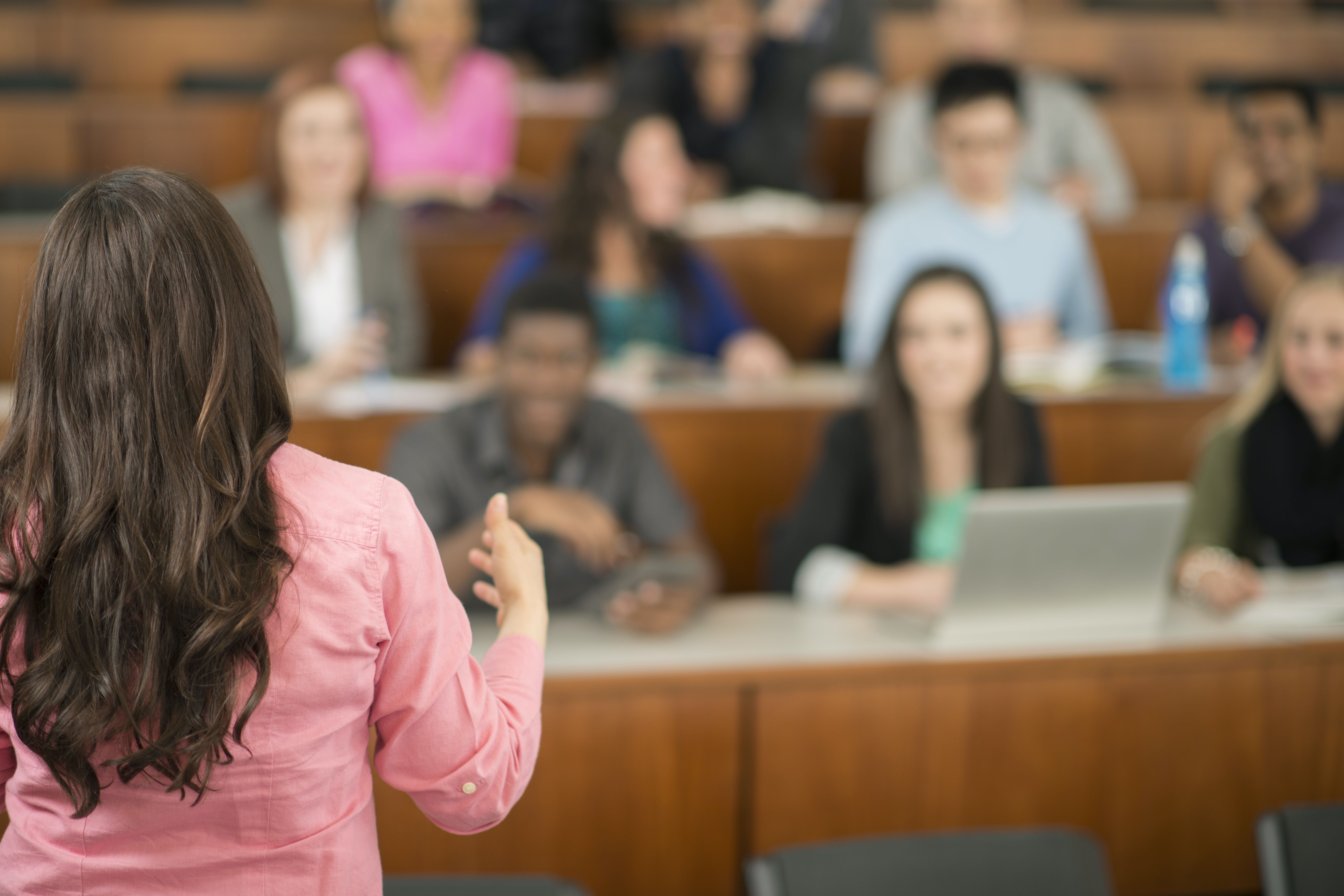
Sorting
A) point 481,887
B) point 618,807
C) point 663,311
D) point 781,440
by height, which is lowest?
point 618,807

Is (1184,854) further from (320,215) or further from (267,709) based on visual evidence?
(320,215)

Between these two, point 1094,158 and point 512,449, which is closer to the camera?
point 512,449

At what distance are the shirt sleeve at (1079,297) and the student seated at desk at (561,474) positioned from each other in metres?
1.41

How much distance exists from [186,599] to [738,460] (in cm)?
206

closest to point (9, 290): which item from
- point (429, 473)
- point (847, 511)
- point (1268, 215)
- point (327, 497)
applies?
point (429, 473)

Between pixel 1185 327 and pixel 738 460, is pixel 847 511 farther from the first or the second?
pixel 1185 327

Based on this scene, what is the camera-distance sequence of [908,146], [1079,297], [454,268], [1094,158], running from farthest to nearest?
[1094,158] < [908,146] < [454,268] < [1079,297]

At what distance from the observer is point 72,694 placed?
746 mm

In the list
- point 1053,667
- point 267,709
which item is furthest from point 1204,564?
point 267,709

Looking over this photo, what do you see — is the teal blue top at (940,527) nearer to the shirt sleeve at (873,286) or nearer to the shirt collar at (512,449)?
the shirt collar at (512,449)

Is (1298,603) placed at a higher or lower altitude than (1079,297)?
lower

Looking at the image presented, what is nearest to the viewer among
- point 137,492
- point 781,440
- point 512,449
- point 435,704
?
point 137,492

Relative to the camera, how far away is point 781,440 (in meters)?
2.75

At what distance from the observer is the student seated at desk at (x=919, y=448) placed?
2139 mm
